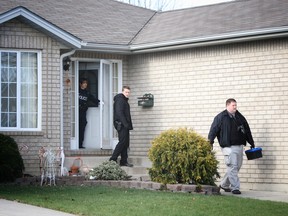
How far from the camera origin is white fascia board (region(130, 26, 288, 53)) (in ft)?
57.1

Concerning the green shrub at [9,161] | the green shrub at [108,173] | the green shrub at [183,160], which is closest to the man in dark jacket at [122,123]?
the green shrub at [108,173]

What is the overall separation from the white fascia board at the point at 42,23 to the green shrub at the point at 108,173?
335 centimetres

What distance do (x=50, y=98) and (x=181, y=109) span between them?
11.1ft

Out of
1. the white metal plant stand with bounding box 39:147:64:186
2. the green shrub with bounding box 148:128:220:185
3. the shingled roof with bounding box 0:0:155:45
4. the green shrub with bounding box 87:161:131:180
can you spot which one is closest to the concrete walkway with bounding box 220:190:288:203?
the green shrub with bounding box 148:128:220:185

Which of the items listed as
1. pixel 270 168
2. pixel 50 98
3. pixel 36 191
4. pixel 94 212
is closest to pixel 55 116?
pixel 50 98

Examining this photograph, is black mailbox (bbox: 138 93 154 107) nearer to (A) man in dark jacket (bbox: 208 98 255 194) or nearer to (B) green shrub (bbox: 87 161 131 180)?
(B) green shrub (bbox: 87 161 131 180)

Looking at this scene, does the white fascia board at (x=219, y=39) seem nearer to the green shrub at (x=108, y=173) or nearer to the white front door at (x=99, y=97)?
the white front door at (x=99, y=97)

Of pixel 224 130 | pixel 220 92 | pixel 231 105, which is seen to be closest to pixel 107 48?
pixel 220 92

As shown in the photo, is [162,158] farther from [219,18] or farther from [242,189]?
Answer: [219,18]

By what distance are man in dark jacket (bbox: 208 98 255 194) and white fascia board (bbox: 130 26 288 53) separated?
2.06 m

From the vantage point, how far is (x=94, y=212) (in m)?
12.3

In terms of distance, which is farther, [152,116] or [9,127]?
[152,116]

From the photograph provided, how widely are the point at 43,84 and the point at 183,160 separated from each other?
16.1 feet

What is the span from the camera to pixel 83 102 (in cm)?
2048
